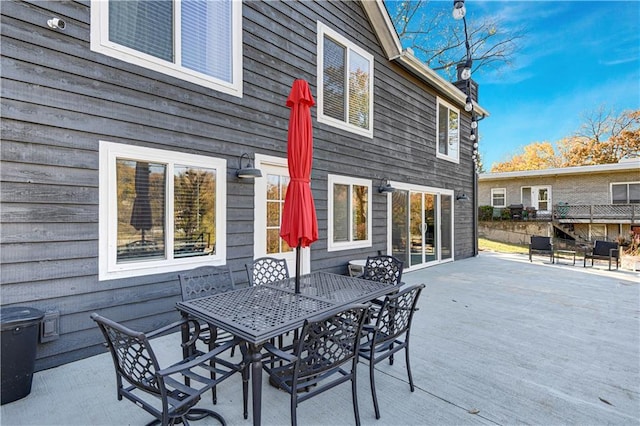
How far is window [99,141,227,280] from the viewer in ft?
10.4

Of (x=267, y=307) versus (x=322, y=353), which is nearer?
(x=322, y=353)

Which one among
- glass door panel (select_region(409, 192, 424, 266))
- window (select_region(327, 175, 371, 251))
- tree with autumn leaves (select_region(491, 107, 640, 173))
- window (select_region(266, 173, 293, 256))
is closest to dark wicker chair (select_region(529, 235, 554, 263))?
glass door panel (select_region(409, 192, 424, 266))

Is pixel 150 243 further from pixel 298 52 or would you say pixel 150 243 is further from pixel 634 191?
pixel 634 191

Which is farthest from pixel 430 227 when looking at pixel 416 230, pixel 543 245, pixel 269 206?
pixel 269 206

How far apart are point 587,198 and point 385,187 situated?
1430cm

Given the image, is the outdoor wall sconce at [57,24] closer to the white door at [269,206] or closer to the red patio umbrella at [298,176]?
the red patio umbrella at [298,176]

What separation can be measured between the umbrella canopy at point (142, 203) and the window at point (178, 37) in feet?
3.77

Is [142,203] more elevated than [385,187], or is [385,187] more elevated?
[385,187]

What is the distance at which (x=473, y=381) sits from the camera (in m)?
2.67

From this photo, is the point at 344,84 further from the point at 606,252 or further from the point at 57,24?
the point at 606,252

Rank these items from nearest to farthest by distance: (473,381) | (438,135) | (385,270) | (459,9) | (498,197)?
(473,381)
(385,270)
(459,9)
(438,135)
(498,197)

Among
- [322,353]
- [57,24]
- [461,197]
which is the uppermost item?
[57,24]

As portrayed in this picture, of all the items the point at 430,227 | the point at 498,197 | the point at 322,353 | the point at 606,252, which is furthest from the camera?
the point at 498,197

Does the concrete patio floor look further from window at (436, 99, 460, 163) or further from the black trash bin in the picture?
window at (436, 99, 460, 163)
